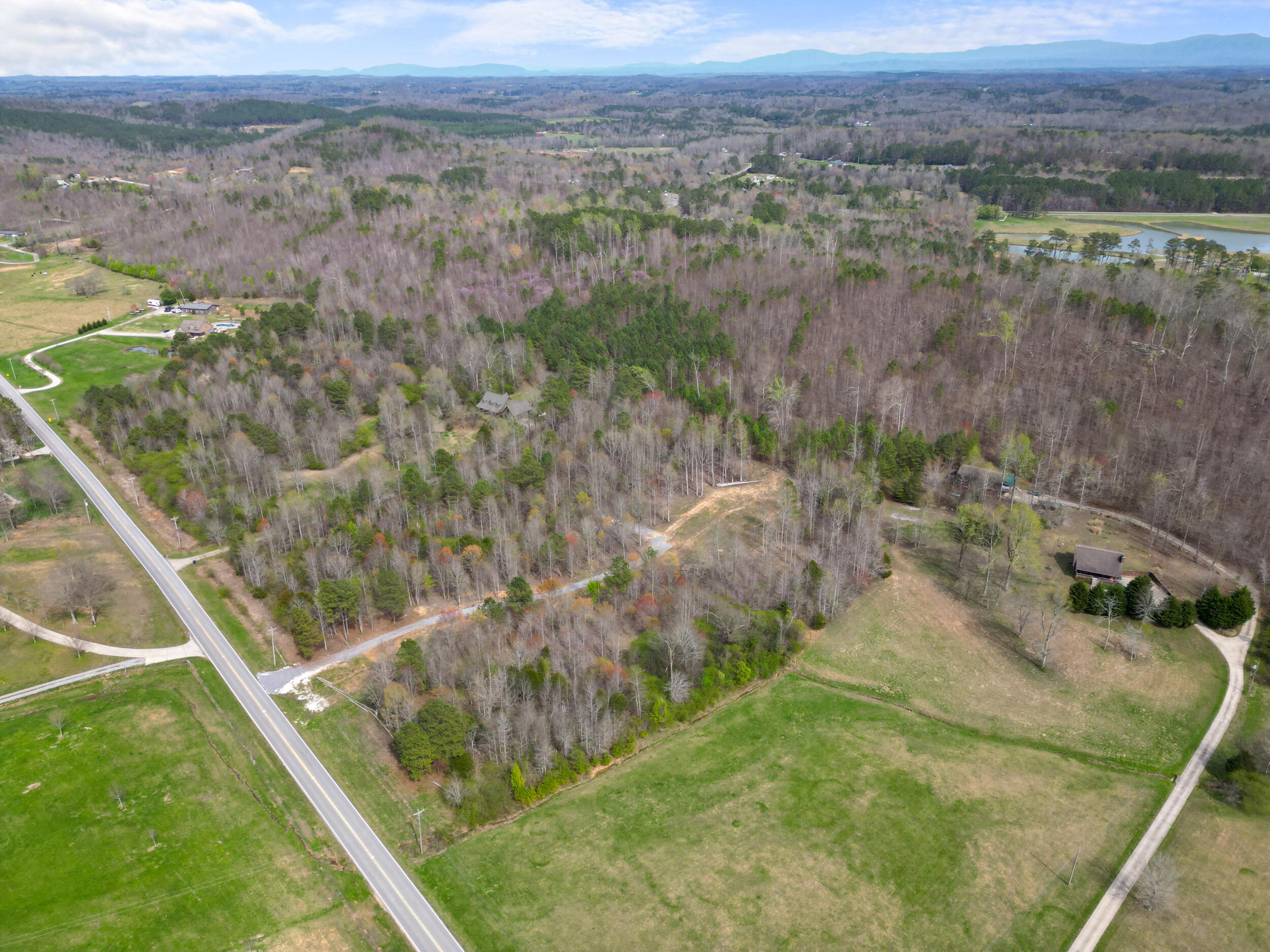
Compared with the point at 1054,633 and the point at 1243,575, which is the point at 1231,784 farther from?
the point at 1243,575

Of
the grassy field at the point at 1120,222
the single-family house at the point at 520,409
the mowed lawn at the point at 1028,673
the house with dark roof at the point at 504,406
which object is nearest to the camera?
the mowed lawn at the point at 1028,673

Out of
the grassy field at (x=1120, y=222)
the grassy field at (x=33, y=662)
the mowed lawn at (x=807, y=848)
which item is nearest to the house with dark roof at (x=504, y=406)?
the grassy field at (x=33, y=662)

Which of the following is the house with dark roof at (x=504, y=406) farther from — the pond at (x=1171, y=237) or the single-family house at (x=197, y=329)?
the pond at (x=1171, y=237)

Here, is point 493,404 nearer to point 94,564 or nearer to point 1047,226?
point 94,564

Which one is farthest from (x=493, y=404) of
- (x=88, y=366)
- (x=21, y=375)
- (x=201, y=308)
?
(x=21, y=375)

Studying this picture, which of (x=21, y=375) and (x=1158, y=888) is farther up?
(x=21, y=375)

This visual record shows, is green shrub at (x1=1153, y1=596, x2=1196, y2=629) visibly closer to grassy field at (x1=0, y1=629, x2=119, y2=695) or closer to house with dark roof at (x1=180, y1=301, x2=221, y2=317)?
grassy field at (x1=0, y1=629, x2=119, y2=695)
